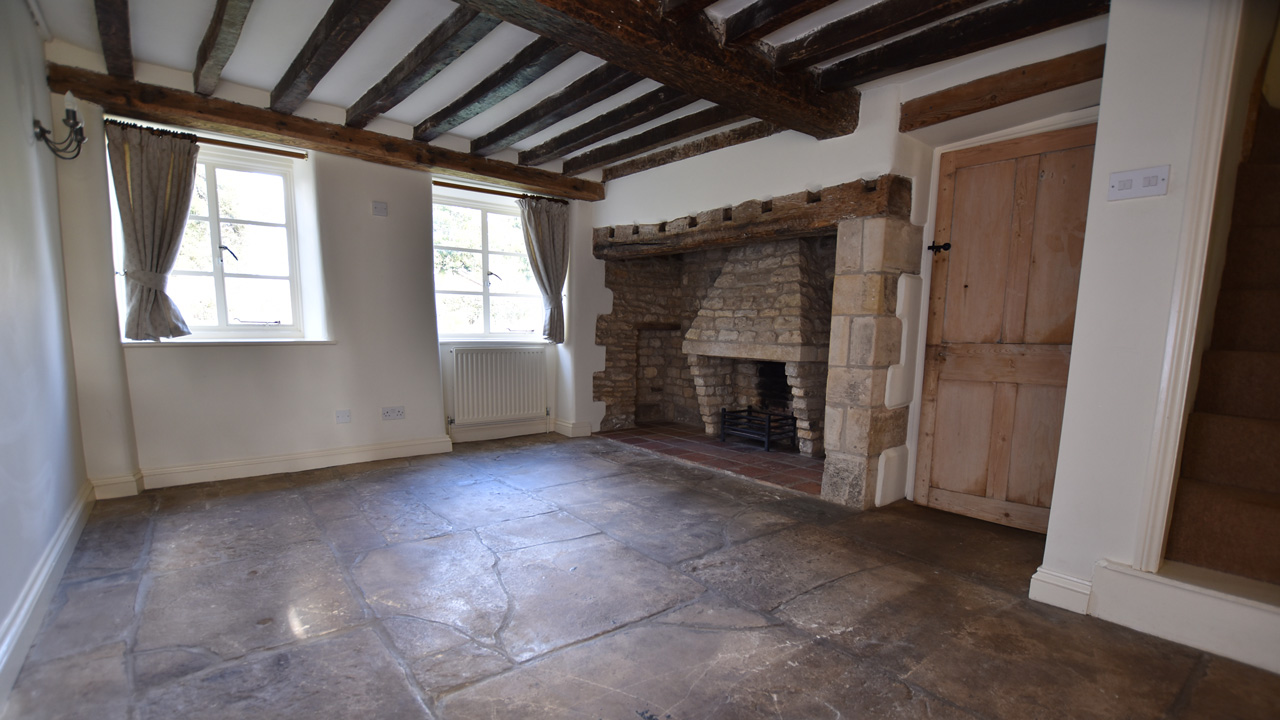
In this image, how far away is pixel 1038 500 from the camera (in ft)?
9.62

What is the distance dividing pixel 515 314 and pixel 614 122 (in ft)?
7.26

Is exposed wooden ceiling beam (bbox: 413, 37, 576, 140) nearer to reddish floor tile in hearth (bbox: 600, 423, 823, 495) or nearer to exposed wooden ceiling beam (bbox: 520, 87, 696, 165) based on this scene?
exposed wooden ceiling beam (bbox: 520, 87, 696, 165)

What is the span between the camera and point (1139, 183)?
6.47ft

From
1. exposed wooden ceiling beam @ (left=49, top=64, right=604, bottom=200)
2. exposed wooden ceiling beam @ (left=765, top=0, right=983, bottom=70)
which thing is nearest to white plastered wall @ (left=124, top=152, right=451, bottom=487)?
exposed wooden ceiling beam @ (left=49, top=64, right=604, bottom=200)

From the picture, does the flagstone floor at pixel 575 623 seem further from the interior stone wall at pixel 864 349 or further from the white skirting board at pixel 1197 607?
the interior stone wall at pixel 864 349

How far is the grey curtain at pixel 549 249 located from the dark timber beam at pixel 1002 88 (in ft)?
9.68

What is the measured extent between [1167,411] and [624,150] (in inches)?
140

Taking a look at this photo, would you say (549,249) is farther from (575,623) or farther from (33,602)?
(33,602)

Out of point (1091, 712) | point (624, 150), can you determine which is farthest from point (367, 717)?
point (624, 150)

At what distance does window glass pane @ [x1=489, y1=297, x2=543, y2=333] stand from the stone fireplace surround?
2.07 feet

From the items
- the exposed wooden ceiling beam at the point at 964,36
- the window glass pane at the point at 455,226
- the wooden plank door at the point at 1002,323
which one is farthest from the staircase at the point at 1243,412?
the window glass pane at the point at 455,226

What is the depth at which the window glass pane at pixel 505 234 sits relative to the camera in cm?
505

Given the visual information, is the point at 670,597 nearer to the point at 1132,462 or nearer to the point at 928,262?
the point at 1132,462

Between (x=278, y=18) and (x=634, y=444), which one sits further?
(x=634, y=444)
